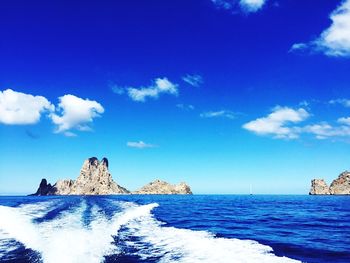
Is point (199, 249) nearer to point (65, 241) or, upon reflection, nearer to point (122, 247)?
point (122, 247)

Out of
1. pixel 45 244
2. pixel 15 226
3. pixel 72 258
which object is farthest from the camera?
pixel 15 226

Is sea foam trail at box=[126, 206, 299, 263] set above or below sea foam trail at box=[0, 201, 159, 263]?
below

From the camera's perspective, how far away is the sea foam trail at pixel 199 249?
18.5 metres

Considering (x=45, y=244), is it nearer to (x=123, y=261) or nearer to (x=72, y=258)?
(x=72, y=258)

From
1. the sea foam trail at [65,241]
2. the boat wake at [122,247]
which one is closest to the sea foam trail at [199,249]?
the boat wake at [122,247]

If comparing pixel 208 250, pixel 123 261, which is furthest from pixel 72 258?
pixel 208 250

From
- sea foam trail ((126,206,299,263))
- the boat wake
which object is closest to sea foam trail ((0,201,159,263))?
the boat wake

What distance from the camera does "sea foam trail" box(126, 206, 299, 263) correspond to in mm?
18498

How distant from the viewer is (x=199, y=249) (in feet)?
69.6

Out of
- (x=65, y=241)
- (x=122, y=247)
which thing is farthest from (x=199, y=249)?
(x=65, y=241)

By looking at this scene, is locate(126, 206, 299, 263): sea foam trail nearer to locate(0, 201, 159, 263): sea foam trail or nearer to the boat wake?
the boat wake

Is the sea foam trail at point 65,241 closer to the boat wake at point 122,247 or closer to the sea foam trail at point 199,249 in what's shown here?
the boat wake at point 122,247

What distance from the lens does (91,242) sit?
74.2 ft

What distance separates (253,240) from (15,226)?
2203 cm
